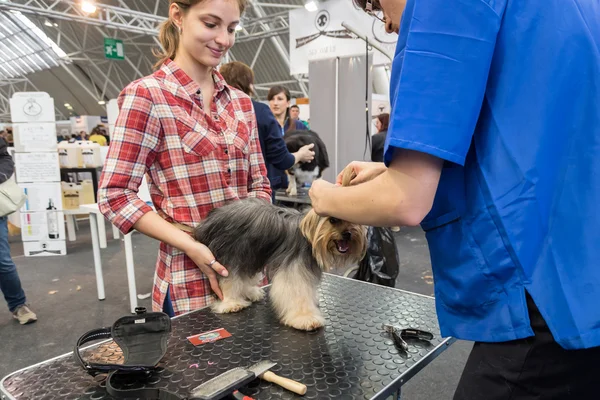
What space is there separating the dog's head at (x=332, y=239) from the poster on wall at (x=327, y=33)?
284 inches

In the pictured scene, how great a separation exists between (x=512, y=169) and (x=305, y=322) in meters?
0.93

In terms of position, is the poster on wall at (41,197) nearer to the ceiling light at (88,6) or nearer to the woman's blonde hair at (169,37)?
the woman's blonde hair at (169,37)

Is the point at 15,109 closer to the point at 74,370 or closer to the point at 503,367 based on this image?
the point at 74,370

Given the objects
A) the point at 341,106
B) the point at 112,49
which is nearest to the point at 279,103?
the point at 341,106

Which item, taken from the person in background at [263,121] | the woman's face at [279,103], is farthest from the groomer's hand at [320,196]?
the woman's face at [279,103]

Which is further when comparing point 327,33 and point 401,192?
point 327,33

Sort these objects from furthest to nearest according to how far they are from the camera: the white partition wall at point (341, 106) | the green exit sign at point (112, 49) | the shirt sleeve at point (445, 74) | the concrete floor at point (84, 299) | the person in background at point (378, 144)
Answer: the green exit sign at point (112, 49) → the person in background at point (378, 144) → the white partition wall at point (341, 106) → the concrete floor at point (84, 299) → the shirt sleeve at point (445, 74)

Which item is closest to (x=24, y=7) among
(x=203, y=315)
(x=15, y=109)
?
(x=15, y=109)

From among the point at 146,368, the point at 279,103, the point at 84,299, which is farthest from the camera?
the point at 279,103

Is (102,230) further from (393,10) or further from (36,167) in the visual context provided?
(393,10)

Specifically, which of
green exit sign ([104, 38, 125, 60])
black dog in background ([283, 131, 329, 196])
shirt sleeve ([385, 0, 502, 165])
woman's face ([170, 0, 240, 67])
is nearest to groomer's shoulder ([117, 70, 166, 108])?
woman's face ([170, 0, 240, 67])

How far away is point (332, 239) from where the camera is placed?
144 cm

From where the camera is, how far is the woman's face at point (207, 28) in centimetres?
138

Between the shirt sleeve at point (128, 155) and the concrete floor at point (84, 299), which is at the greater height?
the shirt sleeve at point (128, 155)
